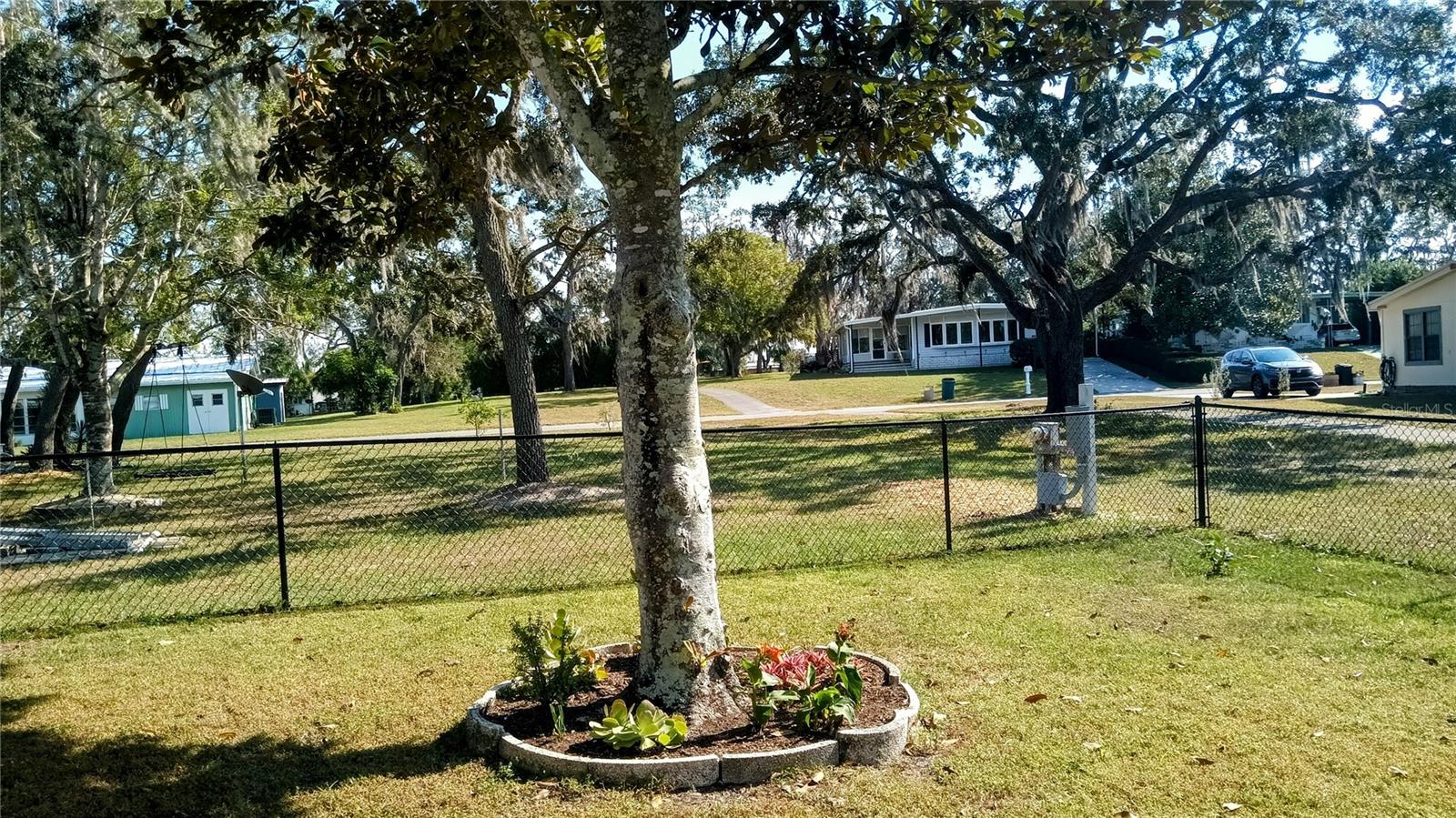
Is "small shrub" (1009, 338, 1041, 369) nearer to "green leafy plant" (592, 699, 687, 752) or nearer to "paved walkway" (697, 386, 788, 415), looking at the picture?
"paved walkway" (697, 386, 788, 415)

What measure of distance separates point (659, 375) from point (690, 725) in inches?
62.2

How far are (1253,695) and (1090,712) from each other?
0.90 m

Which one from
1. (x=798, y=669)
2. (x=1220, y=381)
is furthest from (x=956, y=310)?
(x=798, y=669)

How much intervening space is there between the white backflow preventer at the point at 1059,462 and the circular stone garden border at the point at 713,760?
629 centimetres

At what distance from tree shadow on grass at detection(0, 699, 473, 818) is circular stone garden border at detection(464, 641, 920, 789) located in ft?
1.17

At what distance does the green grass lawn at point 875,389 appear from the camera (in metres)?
33.3

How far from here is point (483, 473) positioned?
57.3 feet

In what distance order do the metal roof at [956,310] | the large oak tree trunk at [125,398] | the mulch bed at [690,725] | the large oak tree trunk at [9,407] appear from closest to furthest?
the mulch bed at [690,725]
the large oak tree trunk at [125,398]
the large oak tree trunk at [9,407]
the metal roof at [956,310]

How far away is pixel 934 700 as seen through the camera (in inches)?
198

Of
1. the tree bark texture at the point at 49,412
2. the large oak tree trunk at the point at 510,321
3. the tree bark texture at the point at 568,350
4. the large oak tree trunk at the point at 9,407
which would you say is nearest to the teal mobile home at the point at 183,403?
the large oak tree trunk at the point at 9,407

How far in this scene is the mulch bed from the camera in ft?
14.0

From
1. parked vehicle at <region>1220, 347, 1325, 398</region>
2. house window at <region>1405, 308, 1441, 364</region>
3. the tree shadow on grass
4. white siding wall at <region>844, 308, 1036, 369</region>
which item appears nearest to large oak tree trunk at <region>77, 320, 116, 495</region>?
the tree shadow on grass

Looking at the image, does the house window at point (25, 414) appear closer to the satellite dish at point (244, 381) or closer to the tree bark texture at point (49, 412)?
the tree bark texture at point (49, 412)

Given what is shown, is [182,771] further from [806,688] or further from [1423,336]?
[1423,336]
